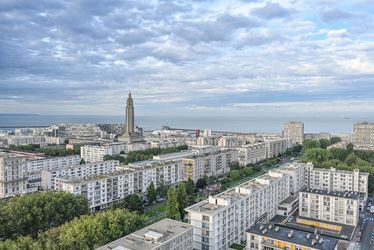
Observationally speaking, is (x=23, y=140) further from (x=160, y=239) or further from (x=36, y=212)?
(x=160, y=239)

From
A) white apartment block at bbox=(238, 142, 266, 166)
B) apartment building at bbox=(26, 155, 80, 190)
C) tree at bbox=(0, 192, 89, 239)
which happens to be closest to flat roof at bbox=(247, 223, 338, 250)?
tree at bbox=(0, 192, 89, 239)

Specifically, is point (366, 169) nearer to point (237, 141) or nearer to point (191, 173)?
point (191, 173)

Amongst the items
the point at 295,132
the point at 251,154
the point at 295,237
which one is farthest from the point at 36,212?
the point at 295,132

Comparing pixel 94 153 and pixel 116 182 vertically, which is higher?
pixel 94 153

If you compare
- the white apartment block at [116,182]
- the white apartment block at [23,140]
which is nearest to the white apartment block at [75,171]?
the white apartment block at [116,182]

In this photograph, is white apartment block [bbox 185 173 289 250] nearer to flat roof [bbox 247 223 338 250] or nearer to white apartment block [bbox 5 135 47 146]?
flat roof [bbox 247 223 338 250]

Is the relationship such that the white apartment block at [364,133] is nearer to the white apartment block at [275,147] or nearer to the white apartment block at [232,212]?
the white apartment block at [275,147]
